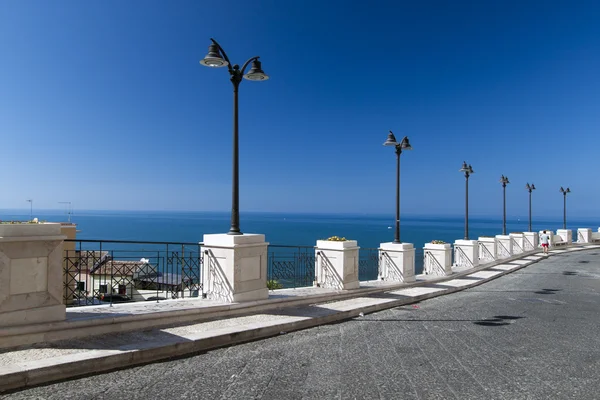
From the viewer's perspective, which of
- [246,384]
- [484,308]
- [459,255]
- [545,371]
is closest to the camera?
[246,384]

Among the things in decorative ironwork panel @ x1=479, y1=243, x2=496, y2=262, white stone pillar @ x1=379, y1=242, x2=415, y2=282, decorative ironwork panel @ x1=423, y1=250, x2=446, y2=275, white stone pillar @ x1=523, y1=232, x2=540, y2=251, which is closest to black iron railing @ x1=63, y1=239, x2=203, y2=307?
white stone pillar @ x1=379, y1=242, x2=415, y2=282

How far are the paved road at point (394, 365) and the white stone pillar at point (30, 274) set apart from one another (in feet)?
4.95

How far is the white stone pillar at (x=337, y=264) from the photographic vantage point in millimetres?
11453

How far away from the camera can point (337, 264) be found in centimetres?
1151

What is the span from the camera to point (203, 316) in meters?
7.85

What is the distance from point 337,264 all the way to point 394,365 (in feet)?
18.4

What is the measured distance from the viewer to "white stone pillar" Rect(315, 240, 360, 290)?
11453 millimetres

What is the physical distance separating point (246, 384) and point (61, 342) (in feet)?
9.33

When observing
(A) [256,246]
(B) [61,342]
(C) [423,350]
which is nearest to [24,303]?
(B) [61,342]

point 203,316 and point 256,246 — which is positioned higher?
point 256,246

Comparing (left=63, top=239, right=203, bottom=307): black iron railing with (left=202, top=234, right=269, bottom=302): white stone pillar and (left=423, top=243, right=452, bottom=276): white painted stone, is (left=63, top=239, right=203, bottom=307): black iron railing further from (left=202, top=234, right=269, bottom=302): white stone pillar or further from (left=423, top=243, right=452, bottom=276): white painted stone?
(left=423, top=243, right=452, bottom=276): white painted stone

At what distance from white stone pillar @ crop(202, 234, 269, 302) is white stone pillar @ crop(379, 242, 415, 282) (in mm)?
6592

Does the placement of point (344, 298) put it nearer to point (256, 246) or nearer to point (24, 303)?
point (256, 246)

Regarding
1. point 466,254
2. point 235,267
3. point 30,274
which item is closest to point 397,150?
point 466,254
